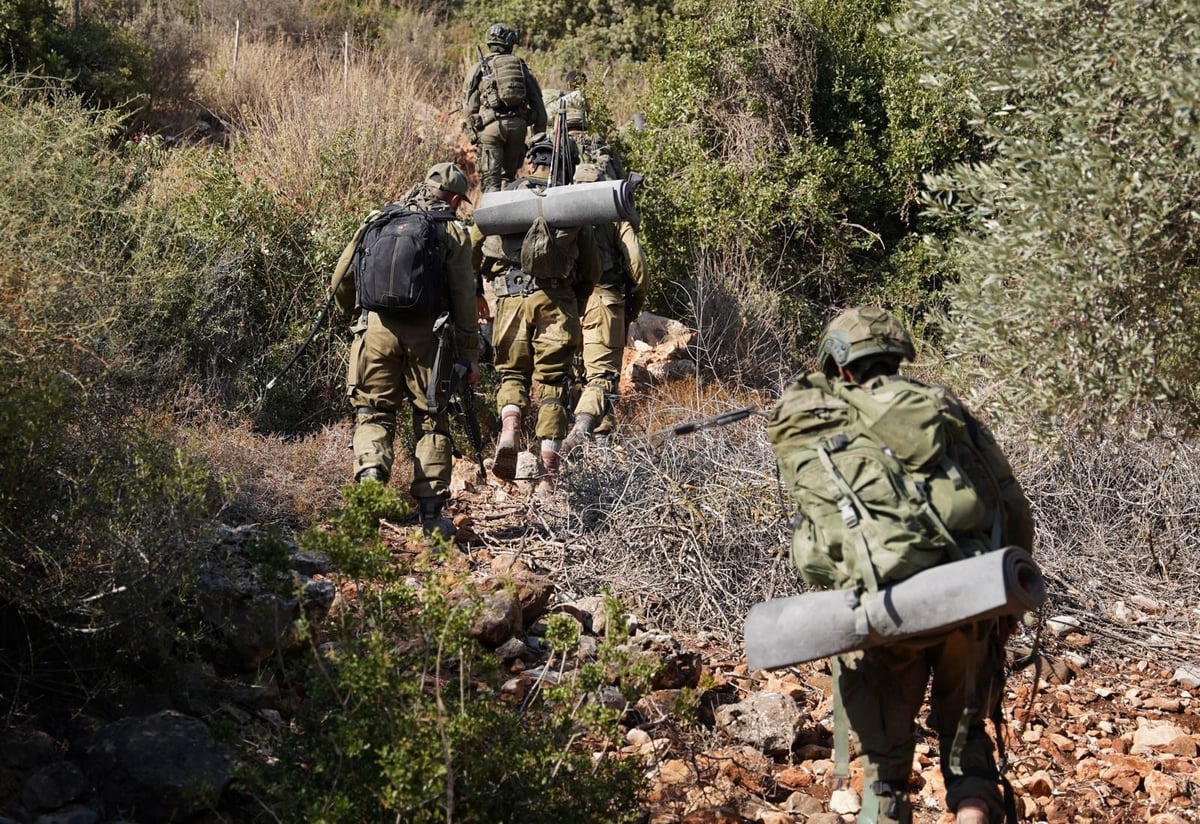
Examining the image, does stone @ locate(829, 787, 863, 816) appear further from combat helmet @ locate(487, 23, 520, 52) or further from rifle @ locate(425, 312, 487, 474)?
combat helmet @ locate(487, 23, 520, 52)

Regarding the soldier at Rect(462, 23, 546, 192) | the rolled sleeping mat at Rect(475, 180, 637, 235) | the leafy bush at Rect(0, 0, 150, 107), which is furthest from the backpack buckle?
the leafy bush at Rect(0, 0, 150, 107)

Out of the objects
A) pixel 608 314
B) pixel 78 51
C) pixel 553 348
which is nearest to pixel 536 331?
pixel 553 348

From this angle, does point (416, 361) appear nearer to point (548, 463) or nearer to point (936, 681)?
point (548, 463)

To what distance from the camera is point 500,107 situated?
9.50m

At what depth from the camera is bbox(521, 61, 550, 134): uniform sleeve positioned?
9.59m

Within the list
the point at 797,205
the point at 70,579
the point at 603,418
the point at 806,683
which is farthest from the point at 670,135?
the point at 70,579

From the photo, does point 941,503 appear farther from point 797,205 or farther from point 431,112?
point 431,112

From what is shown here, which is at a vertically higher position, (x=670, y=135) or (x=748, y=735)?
(x=670, y=135)

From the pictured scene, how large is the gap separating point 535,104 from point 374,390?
4062 millimetres

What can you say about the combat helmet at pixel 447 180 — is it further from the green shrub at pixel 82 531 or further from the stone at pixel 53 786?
the stone at pixel 53 786

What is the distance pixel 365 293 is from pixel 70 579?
2.32m

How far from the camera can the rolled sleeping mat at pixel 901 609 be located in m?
3.17

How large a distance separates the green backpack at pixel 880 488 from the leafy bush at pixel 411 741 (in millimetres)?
886

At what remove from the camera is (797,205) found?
31.8 feet
